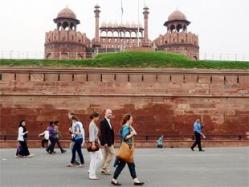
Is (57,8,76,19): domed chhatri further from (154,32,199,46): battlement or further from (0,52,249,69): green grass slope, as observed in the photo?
(0,52,249,69): green grass slope

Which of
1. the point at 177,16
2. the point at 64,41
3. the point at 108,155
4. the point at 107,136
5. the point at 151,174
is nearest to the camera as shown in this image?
the point at 107,136

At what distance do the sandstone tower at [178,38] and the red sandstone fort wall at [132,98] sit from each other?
62.8 ft

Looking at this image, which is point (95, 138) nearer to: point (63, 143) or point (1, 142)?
point (63, 143)

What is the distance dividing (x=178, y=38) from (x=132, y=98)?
837 inches

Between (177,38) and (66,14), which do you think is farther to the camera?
(66,14)

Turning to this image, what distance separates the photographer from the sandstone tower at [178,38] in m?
41.4

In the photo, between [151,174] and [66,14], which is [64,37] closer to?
[66,14]

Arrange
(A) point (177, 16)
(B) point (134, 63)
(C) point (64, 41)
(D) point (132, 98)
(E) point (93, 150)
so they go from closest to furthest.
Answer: (E) point (93, 150) < (D) point (132, 98) < (B) point (134, 63) < (C) point (64, 41) < (A) point (177, 16)

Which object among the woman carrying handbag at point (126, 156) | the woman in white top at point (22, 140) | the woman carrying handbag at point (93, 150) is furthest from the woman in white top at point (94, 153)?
the woman in white top at point (22, 140)

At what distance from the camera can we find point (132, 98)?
21.6 metres


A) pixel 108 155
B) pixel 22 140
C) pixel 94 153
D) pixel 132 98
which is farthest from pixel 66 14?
pixel 94 153

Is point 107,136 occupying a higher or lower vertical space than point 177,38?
lower

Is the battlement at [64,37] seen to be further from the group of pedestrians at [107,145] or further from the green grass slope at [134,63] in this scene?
the group of pedestrians at [107,145]

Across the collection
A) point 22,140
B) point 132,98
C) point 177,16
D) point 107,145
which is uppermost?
point 177,16
